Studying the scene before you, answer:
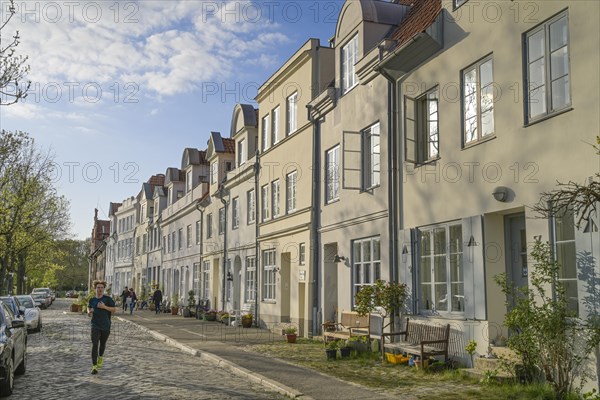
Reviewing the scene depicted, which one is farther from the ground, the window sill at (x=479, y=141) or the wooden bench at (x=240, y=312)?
the window sill at (x=479, y=141)

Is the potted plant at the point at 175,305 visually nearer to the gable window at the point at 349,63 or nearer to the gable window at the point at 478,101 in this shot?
the gable window at the point at 349,63

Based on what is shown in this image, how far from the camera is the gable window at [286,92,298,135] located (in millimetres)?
22944

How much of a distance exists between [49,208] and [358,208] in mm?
26572

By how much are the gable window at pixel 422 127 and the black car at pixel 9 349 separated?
8.83 metres

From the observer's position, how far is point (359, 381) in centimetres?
1173

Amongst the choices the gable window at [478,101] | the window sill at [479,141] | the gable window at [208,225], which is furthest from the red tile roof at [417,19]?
the gable window at [208,225]

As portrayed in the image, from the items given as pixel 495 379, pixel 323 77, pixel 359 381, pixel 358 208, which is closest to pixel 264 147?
pixel 323 77

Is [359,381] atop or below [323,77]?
below

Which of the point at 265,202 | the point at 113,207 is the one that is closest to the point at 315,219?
the point at 265,202

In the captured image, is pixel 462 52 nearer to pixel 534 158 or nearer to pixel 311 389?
pixel 534 158

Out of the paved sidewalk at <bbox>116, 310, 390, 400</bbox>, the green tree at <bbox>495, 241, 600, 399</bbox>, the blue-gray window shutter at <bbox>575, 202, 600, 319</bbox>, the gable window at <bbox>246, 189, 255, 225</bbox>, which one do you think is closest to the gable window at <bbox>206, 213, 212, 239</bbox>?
the gable window at <bbox>246, 189, 255, 225</bbox>

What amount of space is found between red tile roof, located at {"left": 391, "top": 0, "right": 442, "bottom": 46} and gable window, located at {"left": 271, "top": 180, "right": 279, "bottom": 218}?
9.63 meters

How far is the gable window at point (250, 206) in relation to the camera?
27906mm

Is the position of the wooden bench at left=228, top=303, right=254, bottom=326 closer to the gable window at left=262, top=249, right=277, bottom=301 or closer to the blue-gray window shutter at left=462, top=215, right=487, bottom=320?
the gable window at left=262, top=249, right=277, bottom=301
